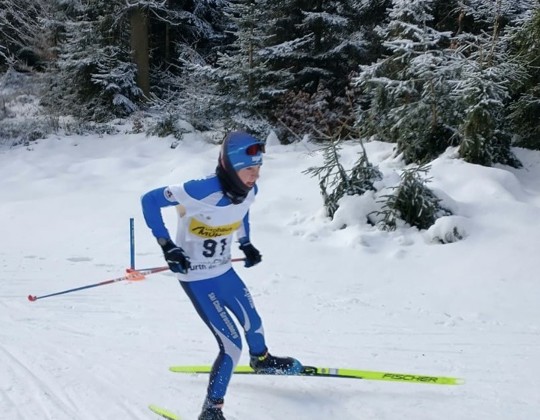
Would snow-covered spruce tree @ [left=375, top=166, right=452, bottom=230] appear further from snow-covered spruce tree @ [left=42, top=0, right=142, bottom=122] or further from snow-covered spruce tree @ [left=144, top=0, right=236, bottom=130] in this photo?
snow-covered spruce tree @ [left=42, top=0, right=142, bottom=122]

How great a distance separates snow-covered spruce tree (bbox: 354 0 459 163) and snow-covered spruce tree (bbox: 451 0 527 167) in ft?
1.14

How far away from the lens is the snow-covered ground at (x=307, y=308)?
157 inches

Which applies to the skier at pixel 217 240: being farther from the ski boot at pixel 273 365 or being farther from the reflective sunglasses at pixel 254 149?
the ski boot at pixel 273 365

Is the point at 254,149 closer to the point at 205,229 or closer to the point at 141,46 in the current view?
the point at 205,229

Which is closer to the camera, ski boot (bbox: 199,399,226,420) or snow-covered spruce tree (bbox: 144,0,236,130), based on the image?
ski boot (bbox: 199,399,226,420)

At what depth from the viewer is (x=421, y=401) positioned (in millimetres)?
3943

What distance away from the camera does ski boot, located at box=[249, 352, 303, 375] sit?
161 inches

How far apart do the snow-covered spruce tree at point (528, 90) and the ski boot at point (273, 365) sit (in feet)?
26.6

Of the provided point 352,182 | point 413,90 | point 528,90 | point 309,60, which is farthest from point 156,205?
point 309,60

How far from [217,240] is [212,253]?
0.31 ft

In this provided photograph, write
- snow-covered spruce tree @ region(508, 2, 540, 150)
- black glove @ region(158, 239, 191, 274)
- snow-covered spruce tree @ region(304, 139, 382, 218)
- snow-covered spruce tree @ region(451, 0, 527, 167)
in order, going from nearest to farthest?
black glove @ region(158, 239, 191, 274), snow-covered spruce tree @ region(304, 139, 382, 218), snow-covered spruce tree @ region(451, 0, 527, 167), snow-covered spruce tree @ region(508, 2, 540, 150)

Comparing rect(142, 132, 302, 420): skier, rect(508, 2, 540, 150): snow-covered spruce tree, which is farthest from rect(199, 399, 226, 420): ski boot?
rect(508, 2, 540, 150): snow-covered spruce tree

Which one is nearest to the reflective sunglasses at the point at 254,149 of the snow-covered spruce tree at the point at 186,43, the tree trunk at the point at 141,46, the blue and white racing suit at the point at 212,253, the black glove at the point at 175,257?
the blue and white racing suit at the point at 212,253

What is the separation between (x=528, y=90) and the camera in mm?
10656
